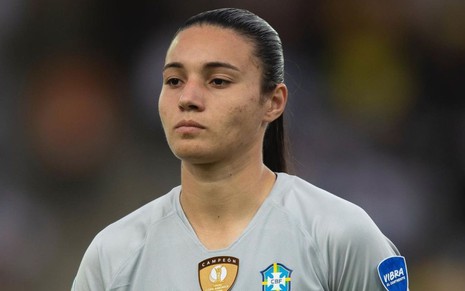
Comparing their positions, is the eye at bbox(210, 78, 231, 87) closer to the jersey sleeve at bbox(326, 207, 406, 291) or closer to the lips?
the lips

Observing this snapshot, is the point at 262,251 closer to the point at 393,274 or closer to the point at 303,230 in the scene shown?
the point at 303,230

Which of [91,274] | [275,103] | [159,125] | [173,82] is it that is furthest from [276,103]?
[159,125]

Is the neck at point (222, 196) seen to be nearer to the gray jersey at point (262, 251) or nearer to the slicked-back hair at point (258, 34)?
the gray jersey at point (262, 251)

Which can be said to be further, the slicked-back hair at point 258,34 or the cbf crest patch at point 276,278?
the slicked-back hair at point 258,34

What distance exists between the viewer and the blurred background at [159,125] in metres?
6.36

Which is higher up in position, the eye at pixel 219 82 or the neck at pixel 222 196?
the eye at pixel 219 82

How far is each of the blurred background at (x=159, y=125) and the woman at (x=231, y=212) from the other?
3.05 metres

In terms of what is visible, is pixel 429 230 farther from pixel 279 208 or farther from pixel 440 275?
pixel 279 208

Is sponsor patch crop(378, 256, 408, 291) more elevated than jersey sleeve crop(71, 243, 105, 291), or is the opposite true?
jersey sleeve crop(71, 243, 105, 291)

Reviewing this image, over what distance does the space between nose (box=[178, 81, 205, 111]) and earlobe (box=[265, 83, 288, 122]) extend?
0.34 m

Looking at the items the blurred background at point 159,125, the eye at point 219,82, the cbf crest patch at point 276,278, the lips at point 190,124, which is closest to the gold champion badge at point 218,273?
the cbf crest patch at point 276,278

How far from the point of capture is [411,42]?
22.5 feet

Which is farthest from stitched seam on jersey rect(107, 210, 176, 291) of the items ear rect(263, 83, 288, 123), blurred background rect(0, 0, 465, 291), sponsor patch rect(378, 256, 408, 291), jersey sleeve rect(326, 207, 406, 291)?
blurred background rect(0, 0, 465, 291)

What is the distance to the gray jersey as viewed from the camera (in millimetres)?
2957
